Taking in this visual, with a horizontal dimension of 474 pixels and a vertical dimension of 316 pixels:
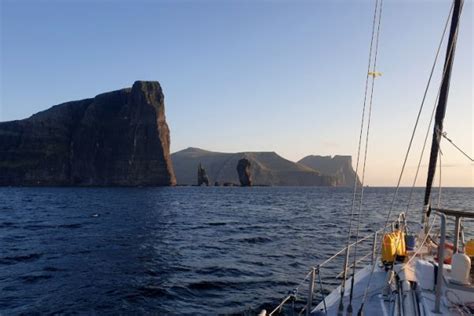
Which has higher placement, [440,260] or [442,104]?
[442,104]

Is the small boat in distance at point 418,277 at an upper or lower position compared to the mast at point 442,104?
lower

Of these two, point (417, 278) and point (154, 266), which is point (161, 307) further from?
point (417, 278)

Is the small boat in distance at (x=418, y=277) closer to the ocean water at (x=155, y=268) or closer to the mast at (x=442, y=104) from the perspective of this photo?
the mast at (x=442, y=104)

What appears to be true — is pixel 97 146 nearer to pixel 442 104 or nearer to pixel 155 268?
pixel 155 268

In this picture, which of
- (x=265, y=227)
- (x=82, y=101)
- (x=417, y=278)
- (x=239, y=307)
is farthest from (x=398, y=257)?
(x=82, y=101)

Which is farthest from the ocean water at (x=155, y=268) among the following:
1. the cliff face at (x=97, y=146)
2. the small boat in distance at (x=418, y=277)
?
the cliff face at (x=97, y=146)

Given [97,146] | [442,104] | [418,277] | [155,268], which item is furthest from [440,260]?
[97,146]

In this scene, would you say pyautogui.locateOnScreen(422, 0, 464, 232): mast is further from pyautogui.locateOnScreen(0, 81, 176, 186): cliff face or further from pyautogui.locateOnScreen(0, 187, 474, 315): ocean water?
pyautogui.locateOnScreen(0, 81, 176, 186): cliff face

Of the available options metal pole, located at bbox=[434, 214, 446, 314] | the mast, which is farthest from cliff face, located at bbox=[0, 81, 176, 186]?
metal pole, located at bbox=[434, 214, 446, 314]

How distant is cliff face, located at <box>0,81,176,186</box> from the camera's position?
170250 mm

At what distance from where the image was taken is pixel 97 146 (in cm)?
17525

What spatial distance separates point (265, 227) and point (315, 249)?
11327 millimetres

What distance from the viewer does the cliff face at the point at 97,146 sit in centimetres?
17025

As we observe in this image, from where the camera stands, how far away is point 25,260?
19.5 meters
